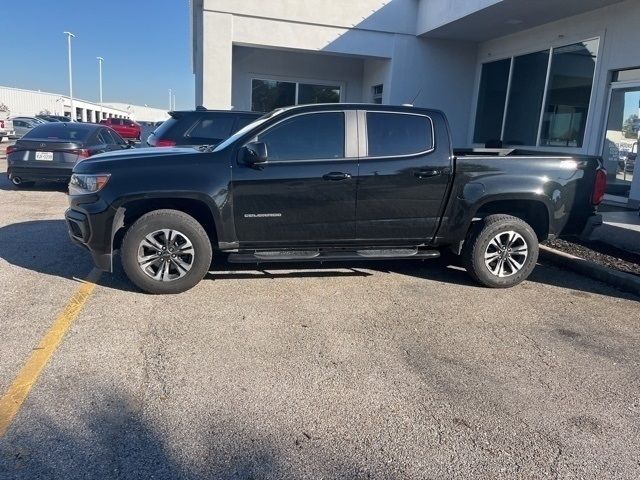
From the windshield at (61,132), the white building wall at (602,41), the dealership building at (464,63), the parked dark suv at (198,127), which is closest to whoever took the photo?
the parked dark suv at (198,127)

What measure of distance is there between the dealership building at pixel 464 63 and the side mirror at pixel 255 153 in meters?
7.31

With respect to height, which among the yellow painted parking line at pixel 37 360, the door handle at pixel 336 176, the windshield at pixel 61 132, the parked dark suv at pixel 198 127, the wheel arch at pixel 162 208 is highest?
the parked dark suv at pixel 198 127

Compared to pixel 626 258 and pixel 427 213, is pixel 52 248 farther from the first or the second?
pixel 626 258

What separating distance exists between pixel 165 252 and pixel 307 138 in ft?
6.04

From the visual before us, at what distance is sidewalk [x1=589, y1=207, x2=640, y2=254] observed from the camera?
7336 mm

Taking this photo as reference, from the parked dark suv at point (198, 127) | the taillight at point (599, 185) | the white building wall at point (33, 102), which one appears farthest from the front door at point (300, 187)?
the white building wall at point (33, 102)

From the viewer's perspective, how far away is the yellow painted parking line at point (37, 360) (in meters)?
3.07

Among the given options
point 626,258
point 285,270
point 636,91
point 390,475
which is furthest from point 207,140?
point 636,91

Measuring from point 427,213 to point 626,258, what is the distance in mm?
3143

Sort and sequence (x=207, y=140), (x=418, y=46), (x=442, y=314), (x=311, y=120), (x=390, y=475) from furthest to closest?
(x=418, y=46) → (x=207, y=140) → (x=311, y=120) → (x=442, y=314) → (x=390, y=475)

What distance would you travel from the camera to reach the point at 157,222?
5.08 metres

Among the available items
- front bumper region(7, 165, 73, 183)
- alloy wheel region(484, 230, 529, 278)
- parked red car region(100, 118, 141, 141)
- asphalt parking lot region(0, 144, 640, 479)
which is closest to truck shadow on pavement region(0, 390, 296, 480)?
asphalt parking lot region(0, 144, 640, 479)

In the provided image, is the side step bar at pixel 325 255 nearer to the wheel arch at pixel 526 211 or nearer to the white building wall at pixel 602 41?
the wheel arch at pixel 526 211

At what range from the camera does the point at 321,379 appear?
11.8ft
